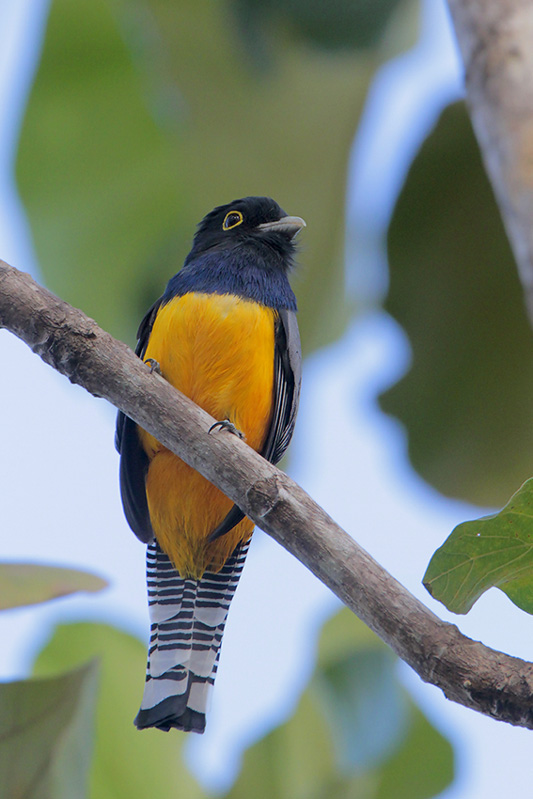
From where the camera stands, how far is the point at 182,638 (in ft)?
10.3

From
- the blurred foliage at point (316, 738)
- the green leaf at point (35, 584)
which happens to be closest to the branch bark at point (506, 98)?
the green leaf at point (35, 584)

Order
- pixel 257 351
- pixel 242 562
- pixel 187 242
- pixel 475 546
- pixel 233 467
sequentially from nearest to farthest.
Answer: pixel 475 546 < pixel 233 467 < pixel 257 351 < pixel 242 562 < pixel 187 242

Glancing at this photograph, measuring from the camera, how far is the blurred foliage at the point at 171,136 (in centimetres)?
426

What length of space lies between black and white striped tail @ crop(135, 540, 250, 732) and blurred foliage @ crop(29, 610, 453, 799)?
0.78 m

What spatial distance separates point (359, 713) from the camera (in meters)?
3.98

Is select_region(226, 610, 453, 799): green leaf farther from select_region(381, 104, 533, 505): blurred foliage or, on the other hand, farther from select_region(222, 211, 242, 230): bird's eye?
select_region(222, 211, 242, 230): bird's eye

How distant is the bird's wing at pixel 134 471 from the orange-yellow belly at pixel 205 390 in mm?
32

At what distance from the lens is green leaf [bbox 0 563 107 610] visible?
2166 mm

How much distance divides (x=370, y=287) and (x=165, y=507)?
5.42ft

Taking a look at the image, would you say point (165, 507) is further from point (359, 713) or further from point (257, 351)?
point (359, 713)

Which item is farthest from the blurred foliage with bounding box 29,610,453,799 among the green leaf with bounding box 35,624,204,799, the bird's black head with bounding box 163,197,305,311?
the bird's black head with bounding box 163,197,305,311

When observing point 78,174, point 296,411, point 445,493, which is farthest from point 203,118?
point 445,493

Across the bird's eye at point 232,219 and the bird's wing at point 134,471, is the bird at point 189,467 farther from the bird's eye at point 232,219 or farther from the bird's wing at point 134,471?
the bird's eye at point 232,219

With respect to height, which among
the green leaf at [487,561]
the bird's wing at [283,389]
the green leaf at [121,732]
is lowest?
the green leaf at [121,732]
